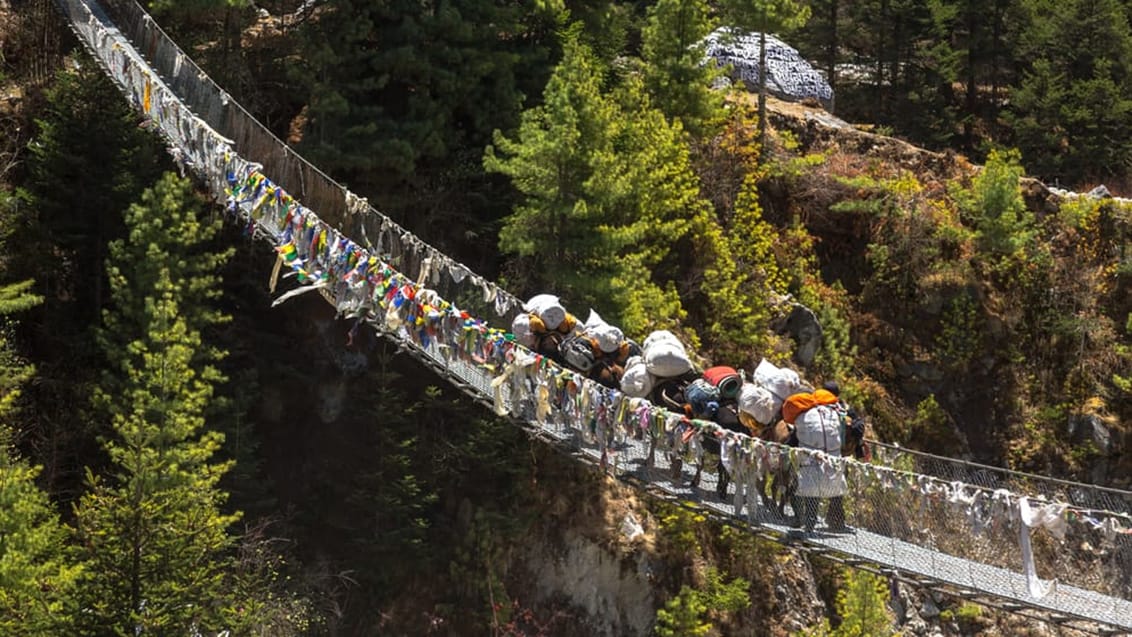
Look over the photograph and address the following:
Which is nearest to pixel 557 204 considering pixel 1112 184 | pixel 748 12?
pixel 748 12

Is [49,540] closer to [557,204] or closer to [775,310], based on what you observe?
[557,204]

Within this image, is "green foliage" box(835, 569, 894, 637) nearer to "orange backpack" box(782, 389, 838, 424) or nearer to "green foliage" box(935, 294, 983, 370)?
"green foliage" box(935, 294, 983, 370)

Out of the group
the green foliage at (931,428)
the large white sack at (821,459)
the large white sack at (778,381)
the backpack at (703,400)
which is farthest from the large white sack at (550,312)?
the green foliage at (931,428)

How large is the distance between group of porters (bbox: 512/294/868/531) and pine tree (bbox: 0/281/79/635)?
4959mm

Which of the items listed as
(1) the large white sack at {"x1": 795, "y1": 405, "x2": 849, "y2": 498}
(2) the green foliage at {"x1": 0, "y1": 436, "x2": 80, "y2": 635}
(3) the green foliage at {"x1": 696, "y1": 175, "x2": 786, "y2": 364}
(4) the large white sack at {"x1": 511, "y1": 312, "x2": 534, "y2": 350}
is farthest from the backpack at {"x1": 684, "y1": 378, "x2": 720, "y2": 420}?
(3) the green foliage at {"x1": 696, "y1": 175, "x2": 786, "y2": 364}

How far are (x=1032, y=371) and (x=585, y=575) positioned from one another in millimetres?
10110

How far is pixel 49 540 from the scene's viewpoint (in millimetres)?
13062

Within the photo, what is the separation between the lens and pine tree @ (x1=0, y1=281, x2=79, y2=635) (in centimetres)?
1138

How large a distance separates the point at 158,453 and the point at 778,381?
620 centimetres

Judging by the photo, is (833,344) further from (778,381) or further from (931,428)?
(778,381)

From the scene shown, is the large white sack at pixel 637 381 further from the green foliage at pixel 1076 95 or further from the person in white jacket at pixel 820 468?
the green foliage at pixel 1076 95

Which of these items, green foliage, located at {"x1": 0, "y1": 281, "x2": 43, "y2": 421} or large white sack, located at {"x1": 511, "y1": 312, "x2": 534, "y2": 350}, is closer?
large white sack, located at {"x1": 511, "y1": 312, "x2": 534, "y2": 350}

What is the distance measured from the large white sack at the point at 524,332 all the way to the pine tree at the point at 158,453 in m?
3.41

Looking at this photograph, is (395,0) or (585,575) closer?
(585,575)
